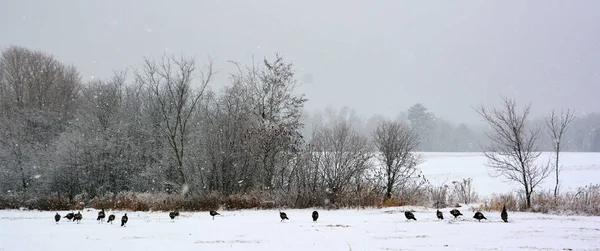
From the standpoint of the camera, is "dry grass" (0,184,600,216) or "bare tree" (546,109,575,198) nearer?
"dry grass" (0,184,600,216)

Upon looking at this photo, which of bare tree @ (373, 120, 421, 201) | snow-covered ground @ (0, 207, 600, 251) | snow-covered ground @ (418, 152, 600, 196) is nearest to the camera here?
snow-covered ground @ (0, 207, 600, 251)

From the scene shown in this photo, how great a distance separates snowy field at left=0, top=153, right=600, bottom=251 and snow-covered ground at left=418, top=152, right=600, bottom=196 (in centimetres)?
1348

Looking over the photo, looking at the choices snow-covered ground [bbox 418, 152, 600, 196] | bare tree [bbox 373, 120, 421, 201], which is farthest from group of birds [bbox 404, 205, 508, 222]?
snow-covered ground [bbox 418, 152, 600, 196]

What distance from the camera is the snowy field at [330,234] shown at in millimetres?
9930

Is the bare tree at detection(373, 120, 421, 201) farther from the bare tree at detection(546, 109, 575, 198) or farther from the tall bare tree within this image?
the bare tree at detection(546, 109, 575, 198)

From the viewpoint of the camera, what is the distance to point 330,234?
11781mm

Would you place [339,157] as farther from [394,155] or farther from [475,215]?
[475,215]

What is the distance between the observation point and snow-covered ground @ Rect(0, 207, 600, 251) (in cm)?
991

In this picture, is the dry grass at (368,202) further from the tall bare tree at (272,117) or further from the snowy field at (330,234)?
the tall bare tree at (272,117)

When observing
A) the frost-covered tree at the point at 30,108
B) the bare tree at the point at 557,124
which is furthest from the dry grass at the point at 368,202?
the frost-covered tree at the point at 30,108

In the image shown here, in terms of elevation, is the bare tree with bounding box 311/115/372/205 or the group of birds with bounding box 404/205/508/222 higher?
the bare tree with bounding box 311/115/372/205

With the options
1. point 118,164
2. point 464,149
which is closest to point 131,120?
point 118,164

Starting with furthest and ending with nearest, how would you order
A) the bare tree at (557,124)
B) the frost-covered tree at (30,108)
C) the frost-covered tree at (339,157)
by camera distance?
the frost-covered tree at (30,108), the frost-covered tree at (339,157), the bare tree at (557,124)

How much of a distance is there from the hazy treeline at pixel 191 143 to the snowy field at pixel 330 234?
4.80 metres
